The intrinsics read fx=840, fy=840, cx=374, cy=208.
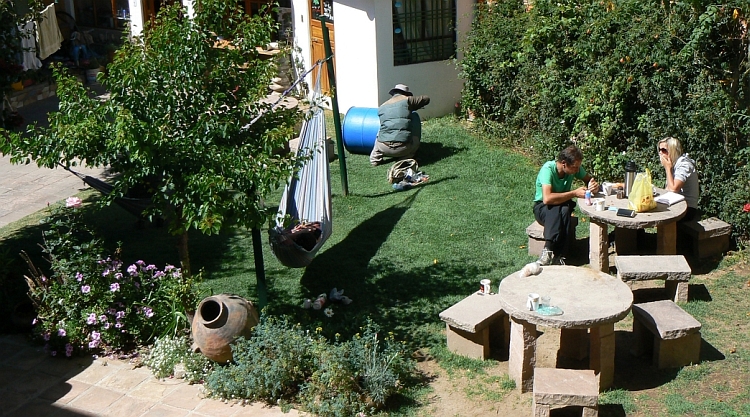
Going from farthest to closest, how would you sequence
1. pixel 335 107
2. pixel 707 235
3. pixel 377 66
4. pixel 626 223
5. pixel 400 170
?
pixel 377 66
pixel 400 170
pixel 335 107
pixel 707 235
pixel 626 223

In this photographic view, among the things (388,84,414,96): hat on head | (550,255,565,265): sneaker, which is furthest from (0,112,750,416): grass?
(388,84,414,96): hat on head

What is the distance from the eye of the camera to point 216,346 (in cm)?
616

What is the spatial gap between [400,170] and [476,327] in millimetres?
4548

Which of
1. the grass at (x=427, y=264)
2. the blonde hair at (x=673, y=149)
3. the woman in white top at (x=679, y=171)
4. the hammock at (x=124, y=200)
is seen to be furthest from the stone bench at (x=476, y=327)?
the hammock at (x=124, y=200)

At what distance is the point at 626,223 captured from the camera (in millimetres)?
7086

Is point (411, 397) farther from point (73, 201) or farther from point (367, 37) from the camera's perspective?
point (367, 37)

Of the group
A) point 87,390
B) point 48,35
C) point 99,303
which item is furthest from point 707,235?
point 48,35

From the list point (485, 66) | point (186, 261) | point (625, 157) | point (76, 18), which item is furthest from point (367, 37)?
point (76, 18)

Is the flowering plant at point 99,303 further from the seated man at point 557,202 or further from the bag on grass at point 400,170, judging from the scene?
the bag on grass at point 400,170

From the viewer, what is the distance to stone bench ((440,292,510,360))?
6211 millimetres

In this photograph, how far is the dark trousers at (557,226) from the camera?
7.59 m

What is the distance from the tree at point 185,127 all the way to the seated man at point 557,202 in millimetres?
2470

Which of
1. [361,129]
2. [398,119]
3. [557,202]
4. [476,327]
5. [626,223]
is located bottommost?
[476,327]

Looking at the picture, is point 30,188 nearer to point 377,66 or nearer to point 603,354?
point 377,66
